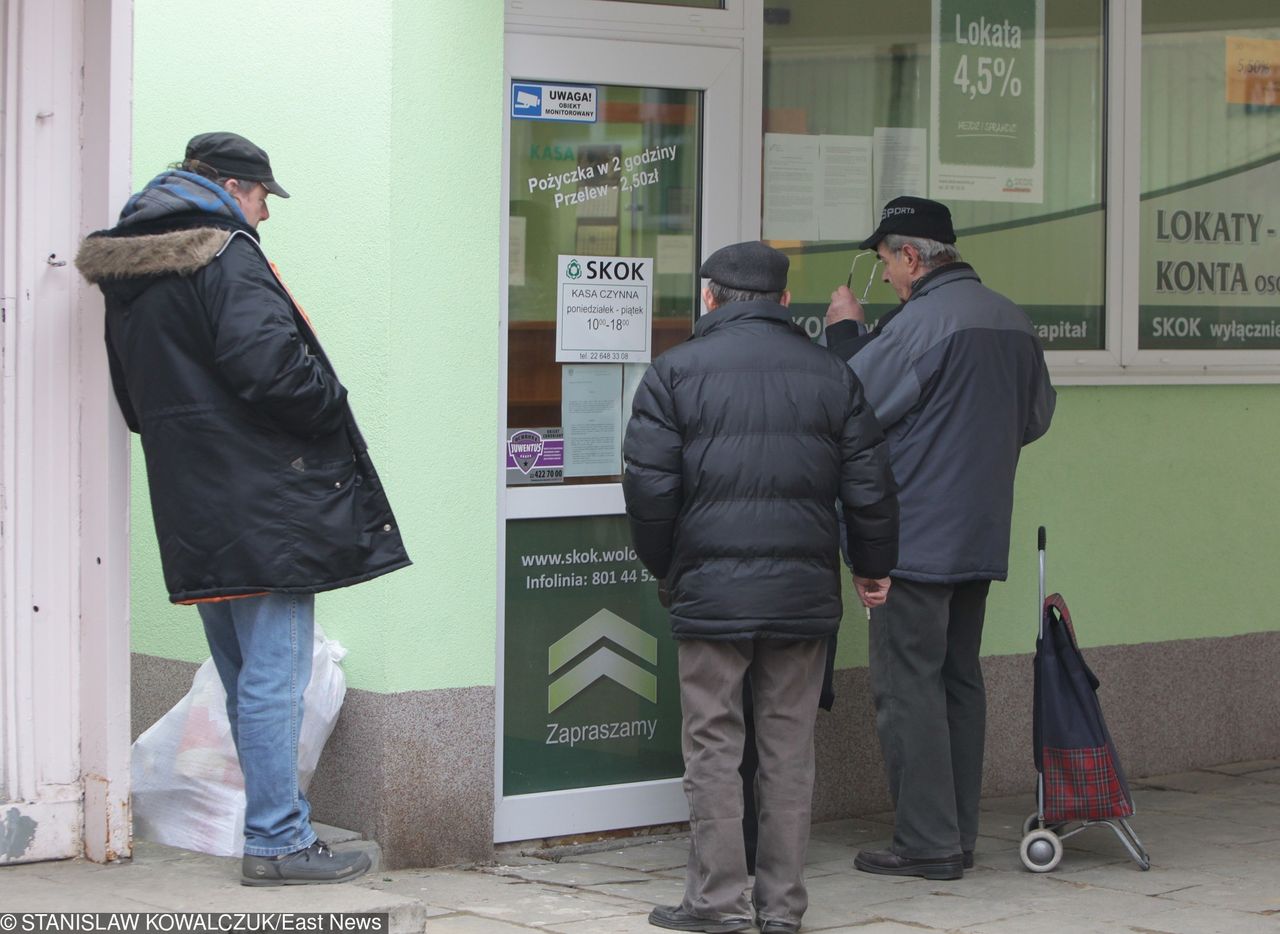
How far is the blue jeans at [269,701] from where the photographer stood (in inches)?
201

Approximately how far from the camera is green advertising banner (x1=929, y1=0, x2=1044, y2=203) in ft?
24.1

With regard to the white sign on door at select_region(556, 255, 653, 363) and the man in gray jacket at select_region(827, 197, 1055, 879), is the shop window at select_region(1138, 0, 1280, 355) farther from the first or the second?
the white sign on door at select_region(556, 255, 653, 363)

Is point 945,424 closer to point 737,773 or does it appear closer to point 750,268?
point 750,268

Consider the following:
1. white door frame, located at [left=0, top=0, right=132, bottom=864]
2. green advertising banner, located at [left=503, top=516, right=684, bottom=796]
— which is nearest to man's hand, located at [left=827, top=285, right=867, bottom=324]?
green advertising banner, located at [left=503, top=516, right=684, bottom=796]

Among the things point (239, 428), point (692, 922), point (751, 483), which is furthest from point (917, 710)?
point (239, 428)

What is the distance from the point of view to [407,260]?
5.89 meters

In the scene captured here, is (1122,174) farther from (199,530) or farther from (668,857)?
(199,530)

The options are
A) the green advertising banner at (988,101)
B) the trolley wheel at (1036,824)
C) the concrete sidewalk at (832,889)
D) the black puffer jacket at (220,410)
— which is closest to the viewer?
the black puffer jacket at (220,410)

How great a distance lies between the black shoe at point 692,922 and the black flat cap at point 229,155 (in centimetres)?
225

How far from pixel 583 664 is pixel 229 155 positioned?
219cm

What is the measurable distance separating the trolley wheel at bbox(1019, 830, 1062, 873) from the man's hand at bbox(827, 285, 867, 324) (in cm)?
172

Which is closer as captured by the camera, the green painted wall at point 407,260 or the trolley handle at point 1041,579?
the green painted wall at point 407,260

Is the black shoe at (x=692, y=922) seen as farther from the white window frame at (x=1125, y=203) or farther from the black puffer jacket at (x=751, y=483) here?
the white window frame at (x=1125, y=203)

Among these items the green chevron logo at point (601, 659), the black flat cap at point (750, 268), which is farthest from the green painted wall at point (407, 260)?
the black flat cap at point (750, 268)
